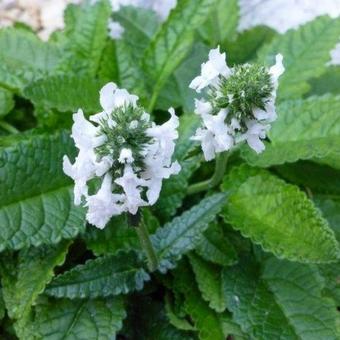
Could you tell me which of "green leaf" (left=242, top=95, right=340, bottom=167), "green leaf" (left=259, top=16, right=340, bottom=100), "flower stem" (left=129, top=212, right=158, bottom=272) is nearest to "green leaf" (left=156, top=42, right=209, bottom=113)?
"green leaf" (left=259, top=16, right=340, bottom=100)

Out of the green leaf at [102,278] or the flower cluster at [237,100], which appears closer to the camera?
the flower cluster at [237,100]

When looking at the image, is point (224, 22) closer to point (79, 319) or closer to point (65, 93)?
point (65, 93)

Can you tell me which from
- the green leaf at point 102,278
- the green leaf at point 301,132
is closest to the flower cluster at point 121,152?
the green leaf at point 102,278

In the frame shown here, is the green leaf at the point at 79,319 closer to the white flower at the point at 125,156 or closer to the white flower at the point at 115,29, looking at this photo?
the white flower at the point at 125,156

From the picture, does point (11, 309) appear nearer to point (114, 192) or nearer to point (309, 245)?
point (114, 192)

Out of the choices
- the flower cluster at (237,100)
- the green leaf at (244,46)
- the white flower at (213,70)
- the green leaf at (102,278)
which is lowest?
the green leaf at (102,278)

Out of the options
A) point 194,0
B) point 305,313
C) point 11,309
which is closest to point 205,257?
point 305,313
